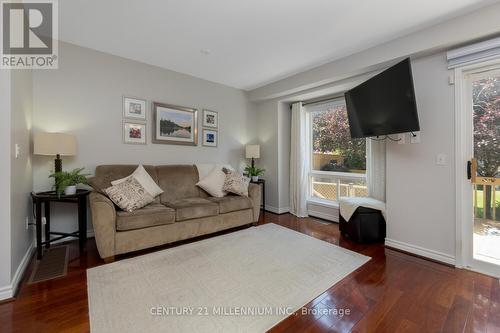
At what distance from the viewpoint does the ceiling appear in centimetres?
203

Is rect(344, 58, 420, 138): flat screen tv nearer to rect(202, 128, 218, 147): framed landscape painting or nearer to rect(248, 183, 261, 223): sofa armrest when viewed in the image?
rect(248, 183, 261, 223): sofa armrest

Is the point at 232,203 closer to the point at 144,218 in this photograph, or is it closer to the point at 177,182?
the point at 177,182

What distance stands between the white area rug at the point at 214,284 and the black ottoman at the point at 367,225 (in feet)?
1.36

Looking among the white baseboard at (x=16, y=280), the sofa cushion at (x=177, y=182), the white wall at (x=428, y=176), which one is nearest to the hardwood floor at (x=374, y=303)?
the white baseboard at (x=16, y=280)

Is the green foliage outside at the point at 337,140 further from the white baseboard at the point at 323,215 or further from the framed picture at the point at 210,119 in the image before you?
the framed picture at the point at 210,119

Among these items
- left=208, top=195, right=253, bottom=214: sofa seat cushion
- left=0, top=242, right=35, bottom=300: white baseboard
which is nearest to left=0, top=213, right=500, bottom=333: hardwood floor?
left=0, top=242, right=35, bottom=300: white baseboard

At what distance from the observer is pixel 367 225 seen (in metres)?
2.86

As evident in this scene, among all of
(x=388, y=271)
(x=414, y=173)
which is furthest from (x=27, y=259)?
(x=414, y=173)

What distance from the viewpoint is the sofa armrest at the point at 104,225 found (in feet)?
7.25

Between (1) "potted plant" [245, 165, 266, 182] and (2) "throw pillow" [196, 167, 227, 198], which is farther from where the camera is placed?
(1) "potted plant" [245, 165, 266, 182]

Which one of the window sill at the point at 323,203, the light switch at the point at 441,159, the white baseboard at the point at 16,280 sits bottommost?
the white baseboard at the point at 16,280

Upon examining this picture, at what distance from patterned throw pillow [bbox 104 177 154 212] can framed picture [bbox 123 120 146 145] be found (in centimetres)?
80

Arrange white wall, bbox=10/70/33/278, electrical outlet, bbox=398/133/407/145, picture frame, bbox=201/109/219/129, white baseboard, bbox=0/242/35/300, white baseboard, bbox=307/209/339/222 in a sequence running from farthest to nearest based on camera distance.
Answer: picture frame, bbox=201/109/219/129 < white baseboard, bbox=307/209/339/222 < electrical outlet, bbox=398/133/407/145 < white wall, bbox=10/70/33/278 < white baseboard, bbox=0/242/35/300

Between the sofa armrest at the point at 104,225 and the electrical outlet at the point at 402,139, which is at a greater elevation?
the electrical outlet at the point at 402,139
